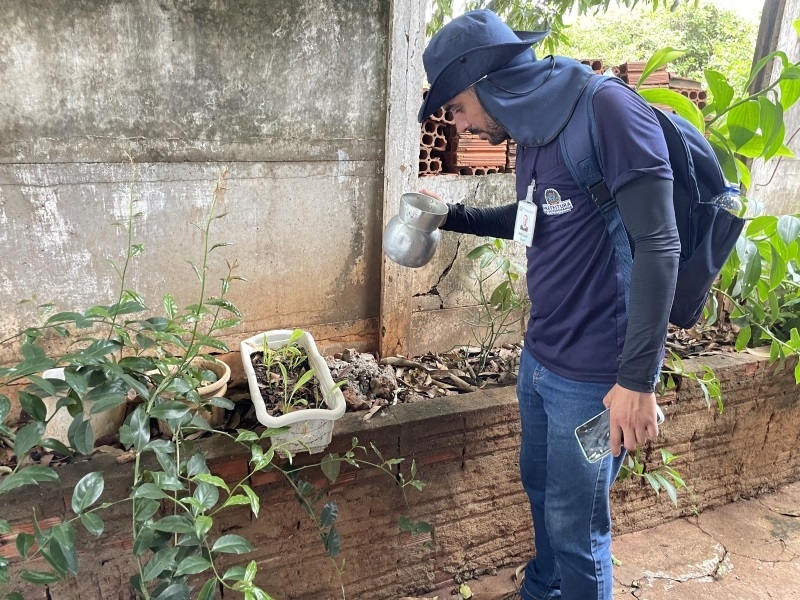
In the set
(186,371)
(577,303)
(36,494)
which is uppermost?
(577,303)

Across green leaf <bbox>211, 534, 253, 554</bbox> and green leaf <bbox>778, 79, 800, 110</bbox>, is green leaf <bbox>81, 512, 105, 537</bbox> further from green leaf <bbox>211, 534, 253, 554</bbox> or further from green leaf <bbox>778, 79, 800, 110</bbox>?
green leaf <bbox>778, 79, 800, 110</bbox>

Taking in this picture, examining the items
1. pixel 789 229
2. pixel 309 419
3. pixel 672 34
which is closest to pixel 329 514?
pixel 309 419

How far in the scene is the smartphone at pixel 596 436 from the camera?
1428mm

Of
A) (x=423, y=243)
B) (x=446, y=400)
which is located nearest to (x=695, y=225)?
(x=423, y=243)

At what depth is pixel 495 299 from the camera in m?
2.48

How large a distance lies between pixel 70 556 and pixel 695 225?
5.32ft

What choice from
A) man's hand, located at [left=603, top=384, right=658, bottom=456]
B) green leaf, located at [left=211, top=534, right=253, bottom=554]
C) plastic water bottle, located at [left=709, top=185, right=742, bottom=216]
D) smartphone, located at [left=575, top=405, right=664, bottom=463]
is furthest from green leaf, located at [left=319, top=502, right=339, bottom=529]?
plastic water bottle, located at [left=709, top=185, right=742, bottom=216]

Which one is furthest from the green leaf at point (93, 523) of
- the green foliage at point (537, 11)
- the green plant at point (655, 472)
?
the green foliage at point (537, 11)

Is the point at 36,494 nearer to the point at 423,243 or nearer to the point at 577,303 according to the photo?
the point at 423,243

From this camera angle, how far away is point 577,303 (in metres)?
1.47

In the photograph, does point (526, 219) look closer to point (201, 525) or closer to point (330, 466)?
point (330, 466)

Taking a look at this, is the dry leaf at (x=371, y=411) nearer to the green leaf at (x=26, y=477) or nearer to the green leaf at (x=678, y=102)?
the green leaf at (x=26, y=477)

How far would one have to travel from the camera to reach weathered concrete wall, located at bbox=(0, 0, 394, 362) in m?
1.82

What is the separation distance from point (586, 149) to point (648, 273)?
315mm
